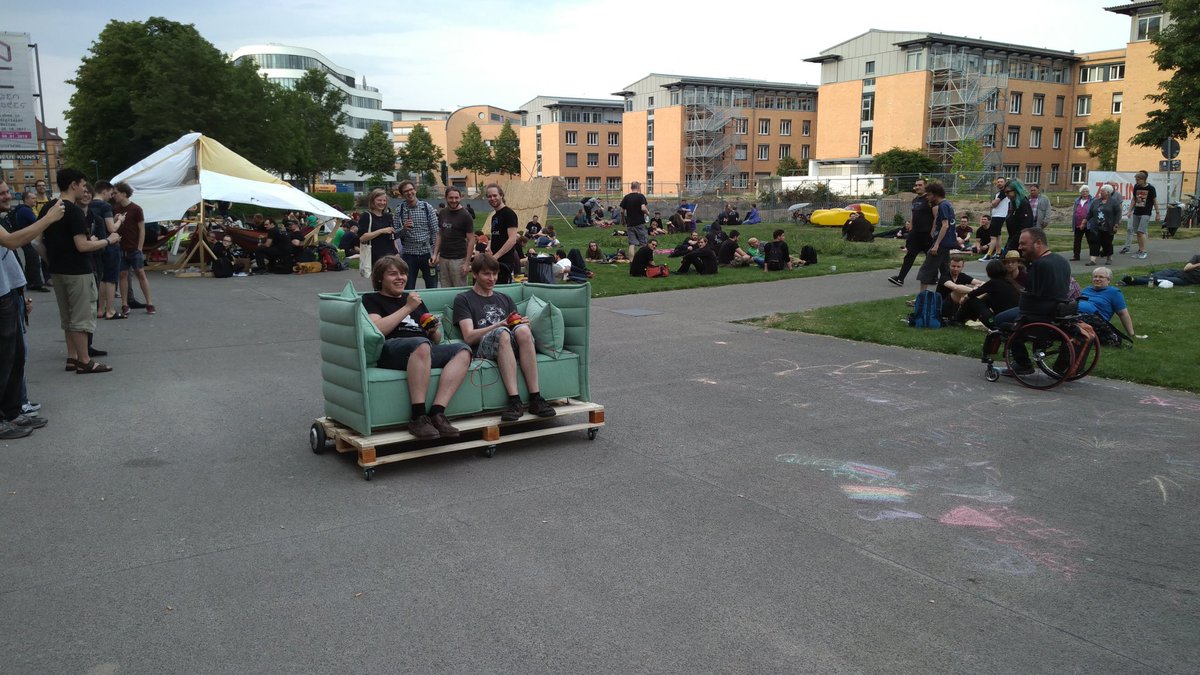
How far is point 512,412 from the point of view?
6.20 meters

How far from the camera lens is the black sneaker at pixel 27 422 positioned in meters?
6.55

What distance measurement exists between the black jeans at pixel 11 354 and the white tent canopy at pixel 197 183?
14356 millimetres

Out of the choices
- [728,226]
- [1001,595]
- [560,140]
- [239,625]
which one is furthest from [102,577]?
[560,140]

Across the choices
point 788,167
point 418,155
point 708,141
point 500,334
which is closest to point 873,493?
point 500,334

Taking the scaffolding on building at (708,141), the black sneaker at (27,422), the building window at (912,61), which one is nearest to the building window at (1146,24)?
the building window at (912,61)

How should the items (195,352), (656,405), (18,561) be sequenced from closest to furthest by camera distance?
(18,561) → (656,405) → (195,352)

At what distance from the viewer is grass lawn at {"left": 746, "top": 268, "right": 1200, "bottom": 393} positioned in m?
8.41

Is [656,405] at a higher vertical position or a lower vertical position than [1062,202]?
lower

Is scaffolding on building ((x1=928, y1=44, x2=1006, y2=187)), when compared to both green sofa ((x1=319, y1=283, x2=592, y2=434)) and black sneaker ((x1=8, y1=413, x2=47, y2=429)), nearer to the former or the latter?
green sofa ((x1=319, y1=283, x2=592, y2=434))

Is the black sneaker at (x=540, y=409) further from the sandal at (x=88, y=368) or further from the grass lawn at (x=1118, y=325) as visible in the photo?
the sandal at (x=88, y=368)

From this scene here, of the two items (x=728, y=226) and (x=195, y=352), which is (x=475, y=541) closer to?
(x=195, y=352)

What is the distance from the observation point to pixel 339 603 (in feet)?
12.4

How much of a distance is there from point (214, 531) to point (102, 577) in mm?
667

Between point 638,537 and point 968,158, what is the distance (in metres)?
63.2
